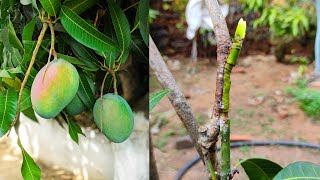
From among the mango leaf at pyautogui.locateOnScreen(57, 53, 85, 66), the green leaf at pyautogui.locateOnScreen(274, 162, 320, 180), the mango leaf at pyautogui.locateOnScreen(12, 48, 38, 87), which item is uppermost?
the mango leaf at pyautogui.locateOnScreen(57, 53, 85, 66)

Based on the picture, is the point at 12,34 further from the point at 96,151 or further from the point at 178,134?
the point at 178,134

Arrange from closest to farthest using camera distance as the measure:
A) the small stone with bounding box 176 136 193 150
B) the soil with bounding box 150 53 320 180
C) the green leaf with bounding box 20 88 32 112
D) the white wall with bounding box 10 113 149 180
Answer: the green leaf with bounding box 20 88 32 112 → the white wall with bounding box 10 113 149 180 → the soil with bounding box 150 53 320 180 → the small stone with bounding box 176 136 193 150

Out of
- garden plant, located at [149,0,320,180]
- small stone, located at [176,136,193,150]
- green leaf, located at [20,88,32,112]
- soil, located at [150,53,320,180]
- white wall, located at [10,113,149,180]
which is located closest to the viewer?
garden plant, located at [149,0,320,180]

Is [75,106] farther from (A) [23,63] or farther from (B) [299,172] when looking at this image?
(B) [299,172]

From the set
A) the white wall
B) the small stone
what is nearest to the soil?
the small stone

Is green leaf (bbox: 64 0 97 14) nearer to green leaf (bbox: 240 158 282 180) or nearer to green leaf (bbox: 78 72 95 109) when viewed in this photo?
green leaf (bbox: 78 72 95 109)

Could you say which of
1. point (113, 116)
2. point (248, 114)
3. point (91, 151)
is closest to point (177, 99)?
point (113, 116)

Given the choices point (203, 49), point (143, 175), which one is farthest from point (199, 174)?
point (203, 49)
